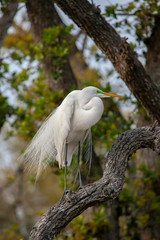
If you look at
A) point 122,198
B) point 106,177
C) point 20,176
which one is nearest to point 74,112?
point 106,177

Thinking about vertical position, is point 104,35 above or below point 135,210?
above

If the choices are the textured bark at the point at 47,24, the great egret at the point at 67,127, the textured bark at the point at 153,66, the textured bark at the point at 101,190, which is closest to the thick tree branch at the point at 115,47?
the great egret at the point at 67,127

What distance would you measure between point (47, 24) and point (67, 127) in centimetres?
215

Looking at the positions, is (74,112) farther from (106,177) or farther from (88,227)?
(88,227)

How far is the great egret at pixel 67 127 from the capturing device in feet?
8.38

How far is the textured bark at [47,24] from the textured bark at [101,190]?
71.8 inches

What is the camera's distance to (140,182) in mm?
4312

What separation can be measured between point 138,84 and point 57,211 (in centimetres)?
136

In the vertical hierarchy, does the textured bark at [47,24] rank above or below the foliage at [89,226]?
above

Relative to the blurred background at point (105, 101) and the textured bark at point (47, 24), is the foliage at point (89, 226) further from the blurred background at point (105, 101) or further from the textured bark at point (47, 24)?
the textured bark at point (47, 24)

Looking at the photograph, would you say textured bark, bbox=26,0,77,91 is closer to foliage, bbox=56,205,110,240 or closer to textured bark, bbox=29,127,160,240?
foliage, bbox=56,205,110,240

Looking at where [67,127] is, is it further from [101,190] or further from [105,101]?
[105,101]

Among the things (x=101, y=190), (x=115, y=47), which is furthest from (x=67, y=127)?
(x=115, y=47)

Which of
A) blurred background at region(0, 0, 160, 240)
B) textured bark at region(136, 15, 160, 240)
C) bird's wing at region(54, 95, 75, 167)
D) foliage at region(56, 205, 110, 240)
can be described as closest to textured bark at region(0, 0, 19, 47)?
blurred background at region(0, 0, 160, 240)
